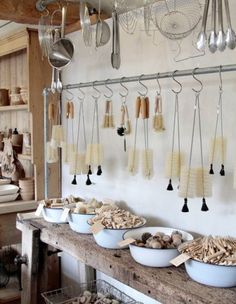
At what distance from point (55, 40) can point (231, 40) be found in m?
1.08

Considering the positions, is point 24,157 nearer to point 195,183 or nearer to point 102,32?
point 102,32

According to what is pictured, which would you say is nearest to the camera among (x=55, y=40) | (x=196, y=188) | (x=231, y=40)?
(x=231, y=40)

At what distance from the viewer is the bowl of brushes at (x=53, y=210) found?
216 cm

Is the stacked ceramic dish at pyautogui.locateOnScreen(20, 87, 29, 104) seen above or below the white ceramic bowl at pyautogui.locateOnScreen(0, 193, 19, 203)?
above

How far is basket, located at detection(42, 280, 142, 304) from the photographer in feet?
7.22

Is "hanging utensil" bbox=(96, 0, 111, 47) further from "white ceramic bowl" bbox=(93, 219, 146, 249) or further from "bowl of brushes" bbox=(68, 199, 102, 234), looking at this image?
"white ceramic bowl" bbox=(93, 219, 146, 249)

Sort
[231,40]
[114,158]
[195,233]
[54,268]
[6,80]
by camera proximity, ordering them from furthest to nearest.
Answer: [6,80]
[54,268]
[114,158]
[195,233]
[231,40]

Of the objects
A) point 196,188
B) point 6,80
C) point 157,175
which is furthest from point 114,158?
point 6,80

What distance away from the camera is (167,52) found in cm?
191

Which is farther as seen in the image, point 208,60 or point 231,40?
point 208,60

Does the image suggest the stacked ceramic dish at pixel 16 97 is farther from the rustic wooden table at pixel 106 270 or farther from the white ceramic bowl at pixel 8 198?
the rustic wooden table at pixel 106 270

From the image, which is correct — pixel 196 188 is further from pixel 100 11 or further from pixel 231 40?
pixel 100 11

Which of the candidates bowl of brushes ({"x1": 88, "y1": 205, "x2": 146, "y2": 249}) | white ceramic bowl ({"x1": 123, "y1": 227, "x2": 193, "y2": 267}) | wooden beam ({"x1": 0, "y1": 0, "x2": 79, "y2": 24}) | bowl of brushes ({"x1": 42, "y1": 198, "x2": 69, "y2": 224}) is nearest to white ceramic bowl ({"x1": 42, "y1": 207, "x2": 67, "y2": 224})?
bowl of brushes ({"x1": 42, "y1": 198, "x2": 69, "y2": 224})

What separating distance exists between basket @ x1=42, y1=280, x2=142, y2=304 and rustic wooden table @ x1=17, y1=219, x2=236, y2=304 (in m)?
0.14
